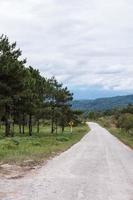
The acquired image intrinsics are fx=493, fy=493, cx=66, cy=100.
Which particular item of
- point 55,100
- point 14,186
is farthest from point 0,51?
point 14,186

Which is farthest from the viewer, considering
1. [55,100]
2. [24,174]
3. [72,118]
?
[72,118]

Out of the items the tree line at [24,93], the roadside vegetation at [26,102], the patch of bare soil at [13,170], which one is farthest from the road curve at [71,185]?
the tree line at [24,93]

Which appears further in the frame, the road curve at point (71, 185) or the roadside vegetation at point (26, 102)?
the roadside vegetation at point (26, 102)

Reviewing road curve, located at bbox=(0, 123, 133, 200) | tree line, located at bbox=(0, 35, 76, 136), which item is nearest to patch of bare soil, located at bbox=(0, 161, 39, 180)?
road curve, located at bbox=(0, 123, 133, 200)

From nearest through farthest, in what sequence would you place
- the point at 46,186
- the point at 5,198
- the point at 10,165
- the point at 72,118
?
the point at 5,198 < the point at 46,186 < the point at 10,165 < the point at 72,118

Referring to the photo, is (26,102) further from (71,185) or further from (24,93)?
(71,185)

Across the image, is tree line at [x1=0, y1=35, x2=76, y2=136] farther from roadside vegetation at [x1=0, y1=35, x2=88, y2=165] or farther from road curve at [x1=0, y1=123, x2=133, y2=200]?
road curve at [x1=0, y1=123, x2=133, y2=200]

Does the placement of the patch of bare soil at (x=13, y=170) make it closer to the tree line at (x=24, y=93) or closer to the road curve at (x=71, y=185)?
the road curve at (x=71, y=185)

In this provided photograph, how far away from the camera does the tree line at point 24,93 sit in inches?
2015

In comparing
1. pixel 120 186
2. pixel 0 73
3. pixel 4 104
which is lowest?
pixel 120 186

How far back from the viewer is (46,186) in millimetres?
14930

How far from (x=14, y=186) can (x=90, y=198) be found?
3.12 m

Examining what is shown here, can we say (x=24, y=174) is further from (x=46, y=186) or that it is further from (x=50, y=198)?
(x=50, y=198)

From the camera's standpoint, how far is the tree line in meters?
51.2
